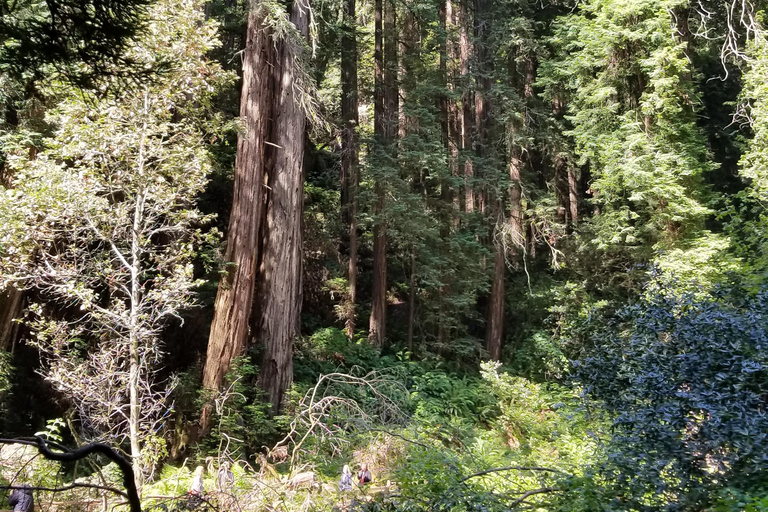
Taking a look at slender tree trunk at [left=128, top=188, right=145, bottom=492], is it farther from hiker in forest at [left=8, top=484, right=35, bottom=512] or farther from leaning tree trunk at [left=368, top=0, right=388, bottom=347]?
leaning tree trunk at [left=368, top=0, right=388, bottom=347]

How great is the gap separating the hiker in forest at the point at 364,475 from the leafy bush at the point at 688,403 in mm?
3336

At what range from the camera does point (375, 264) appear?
50.0 feet

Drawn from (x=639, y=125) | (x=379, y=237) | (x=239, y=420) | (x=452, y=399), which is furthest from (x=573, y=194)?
(x=239, y=420)

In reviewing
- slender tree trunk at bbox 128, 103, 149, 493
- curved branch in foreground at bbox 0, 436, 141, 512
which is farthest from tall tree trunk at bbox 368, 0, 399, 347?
curved branch in foreground at bbox 0, 436, 141, 512

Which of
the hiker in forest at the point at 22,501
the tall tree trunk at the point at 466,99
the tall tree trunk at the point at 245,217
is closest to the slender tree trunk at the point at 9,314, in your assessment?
the tall tree trunk at the point at 245,217

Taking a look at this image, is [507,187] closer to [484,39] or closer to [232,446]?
[484,39]

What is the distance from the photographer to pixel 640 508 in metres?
3.95

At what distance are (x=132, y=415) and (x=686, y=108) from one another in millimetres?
13011

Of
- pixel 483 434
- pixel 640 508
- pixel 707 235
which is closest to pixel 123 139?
pixel 640 508

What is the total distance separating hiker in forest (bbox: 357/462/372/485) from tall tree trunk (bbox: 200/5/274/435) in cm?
306

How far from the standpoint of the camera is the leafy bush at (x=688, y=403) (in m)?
3.73

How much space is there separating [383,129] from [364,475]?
35.1 ft

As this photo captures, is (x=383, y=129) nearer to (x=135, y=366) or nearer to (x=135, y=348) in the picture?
(x=135, y=348)

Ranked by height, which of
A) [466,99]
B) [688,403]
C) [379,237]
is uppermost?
[466,99]
